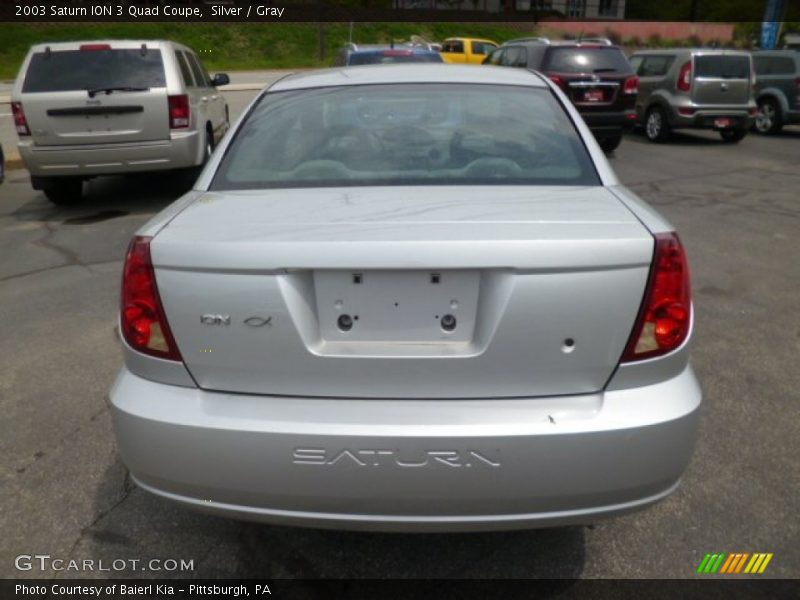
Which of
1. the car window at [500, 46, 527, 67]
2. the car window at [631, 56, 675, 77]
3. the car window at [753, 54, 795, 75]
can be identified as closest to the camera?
the car window at [500, 46, 527, 67]

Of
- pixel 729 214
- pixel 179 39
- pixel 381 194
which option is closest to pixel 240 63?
pixel 179 39

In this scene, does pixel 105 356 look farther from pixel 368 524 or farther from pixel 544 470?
pixel 544 470

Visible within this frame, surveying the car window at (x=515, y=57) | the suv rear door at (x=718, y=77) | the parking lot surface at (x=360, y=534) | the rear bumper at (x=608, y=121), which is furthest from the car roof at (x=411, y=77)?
the suv rear door at (x=718, y=77)

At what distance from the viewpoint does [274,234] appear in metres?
2.08

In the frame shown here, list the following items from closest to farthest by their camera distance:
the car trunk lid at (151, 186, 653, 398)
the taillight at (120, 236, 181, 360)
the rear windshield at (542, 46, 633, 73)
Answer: the car trunk lid at (151, 186, 653, 398) < the taillight at (120, 236, 181, 360) < the rear windshield at (542, 46, 633, 73)

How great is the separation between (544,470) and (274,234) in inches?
40.3

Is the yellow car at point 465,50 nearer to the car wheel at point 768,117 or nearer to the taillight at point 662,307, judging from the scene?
the car wheel at point 768,117

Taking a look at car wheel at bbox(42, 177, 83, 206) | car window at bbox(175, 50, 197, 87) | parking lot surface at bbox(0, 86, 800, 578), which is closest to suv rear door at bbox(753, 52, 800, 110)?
parking lot surface at bbox(0, 86, 800, 578)

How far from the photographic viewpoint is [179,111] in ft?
26.6

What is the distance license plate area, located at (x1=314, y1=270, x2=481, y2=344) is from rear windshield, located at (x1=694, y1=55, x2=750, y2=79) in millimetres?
13456

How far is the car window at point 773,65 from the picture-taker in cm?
1493

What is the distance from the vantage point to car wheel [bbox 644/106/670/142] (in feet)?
46.4

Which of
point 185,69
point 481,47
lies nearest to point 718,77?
point 185,69

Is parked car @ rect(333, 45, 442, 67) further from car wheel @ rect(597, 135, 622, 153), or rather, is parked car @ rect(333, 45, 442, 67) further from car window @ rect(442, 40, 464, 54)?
car window @ rect(442, 40, 464, 54)
